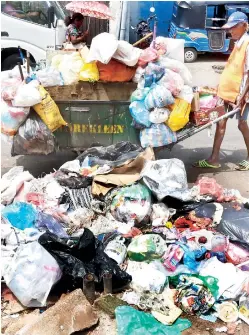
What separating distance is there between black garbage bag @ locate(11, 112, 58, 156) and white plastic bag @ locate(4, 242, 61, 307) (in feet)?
5.52

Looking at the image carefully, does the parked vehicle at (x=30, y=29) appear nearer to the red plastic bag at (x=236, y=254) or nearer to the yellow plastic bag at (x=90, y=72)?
the yellow plastic bag at (x=90, y=72)

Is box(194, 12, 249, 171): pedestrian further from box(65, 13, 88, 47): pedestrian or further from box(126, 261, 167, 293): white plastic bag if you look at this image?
box(65, 13, 88, 47): pedestrian

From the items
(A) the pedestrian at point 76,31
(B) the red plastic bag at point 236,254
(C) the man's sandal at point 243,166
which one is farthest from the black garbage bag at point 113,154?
(A) the pedestrian at point 76,31

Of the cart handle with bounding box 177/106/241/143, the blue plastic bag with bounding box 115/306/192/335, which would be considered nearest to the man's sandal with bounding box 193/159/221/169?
the cart handle with bounding box 177/106/241/143

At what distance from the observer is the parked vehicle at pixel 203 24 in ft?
41.4

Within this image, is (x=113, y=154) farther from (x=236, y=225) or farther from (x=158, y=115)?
(x=236, y=225)

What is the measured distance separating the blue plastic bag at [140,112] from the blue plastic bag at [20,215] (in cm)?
155

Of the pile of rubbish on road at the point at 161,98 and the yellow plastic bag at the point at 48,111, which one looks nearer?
the yellow plastic bag at the point at 48,111

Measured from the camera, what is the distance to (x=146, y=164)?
4996 millimetres

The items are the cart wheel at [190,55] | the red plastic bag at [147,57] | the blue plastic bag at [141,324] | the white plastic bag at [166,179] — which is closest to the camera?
the blue plastic bag at [141,324]

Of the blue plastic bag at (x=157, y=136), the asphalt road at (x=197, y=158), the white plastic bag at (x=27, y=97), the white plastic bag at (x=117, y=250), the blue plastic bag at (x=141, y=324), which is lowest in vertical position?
the blue plastic bag at (x=141, y=324)

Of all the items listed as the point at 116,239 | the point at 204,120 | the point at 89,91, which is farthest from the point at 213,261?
the point at 89,91

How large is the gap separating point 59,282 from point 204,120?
2702 mm

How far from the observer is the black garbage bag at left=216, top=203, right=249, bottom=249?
4.39 metres
